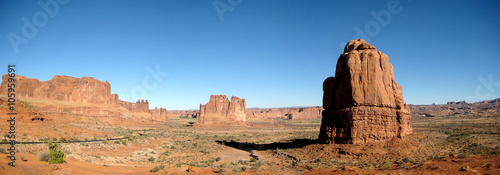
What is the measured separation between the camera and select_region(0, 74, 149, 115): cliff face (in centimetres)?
5766

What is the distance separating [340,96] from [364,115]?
2.76 metres

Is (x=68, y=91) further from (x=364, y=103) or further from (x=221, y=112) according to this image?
(x=364, y=103)

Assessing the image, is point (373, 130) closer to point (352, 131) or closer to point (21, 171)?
point (352, 131)

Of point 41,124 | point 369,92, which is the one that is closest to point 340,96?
point 369,92

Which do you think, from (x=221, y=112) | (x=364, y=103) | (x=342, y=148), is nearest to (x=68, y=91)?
(x=221, y=112)

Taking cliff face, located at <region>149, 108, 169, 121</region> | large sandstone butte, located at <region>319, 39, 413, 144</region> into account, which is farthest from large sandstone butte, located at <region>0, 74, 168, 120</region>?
large sandstone butte, located at <region>319, 39, 413, 144</region>

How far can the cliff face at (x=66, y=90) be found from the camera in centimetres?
5766

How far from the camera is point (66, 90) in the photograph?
64938 mm

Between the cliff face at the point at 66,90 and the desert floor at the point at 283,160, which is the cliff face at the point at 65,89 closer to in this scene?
the cliff face at the point at 66,90

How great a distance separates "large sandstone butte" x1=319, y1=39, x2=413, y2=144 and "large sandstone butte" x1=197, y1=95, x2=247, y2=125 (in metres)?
56.8

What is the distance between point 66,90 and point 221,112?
140ft

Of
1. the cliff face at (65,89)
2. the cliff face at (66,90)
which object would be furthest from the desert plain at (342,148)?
the cliff face at (65,89)

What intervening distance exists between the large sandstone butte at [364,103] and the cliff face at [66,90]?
206 feet

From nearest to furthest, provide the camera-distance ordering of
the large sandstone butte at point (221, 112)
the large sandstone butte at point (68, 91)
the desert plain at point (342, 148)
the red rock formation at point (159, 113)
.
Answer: the desert plain at point (342, 148) < the large sandstone butte at point (68, 91) < the large sandstone butte at point (221, 112) < the red rock formation at point (159, 113)
